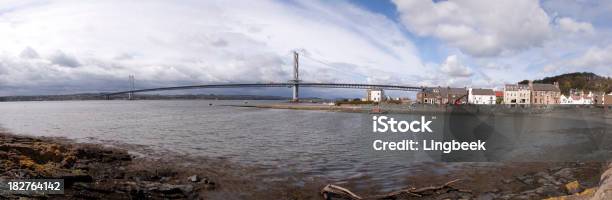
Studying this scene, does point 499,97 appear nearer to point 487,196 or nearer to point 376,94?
point 376,94

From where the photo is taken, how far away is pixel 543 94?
121 metres

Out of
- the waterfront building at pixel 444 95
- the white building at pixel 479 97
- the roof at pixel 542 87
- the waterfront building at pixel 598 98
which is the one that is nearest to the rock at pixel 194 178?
the waterfront building at pixel 444 95

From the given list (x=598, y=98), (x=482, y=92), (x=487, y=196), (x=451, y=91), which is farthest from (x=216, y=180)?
(x=598, y=98)

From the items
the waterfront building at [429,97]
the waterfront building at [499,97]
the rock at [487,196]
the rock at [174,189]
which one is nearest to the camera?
the rock at [487,196]

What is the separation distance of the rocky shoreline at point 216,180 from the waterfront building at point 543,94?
118 meters

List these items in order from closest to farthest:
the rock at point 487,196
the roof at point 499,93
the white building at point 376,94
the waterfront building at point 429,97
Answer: the rock at point 487,196 → the waterfront building at point 429,97 → the roof at point 499,93 → the white building at point 376,94

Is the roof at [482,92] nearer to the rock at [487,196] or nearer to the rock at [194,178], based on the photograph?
the rock at [487,196]

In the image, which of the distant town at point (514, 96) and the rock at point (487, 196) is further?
the distant town at point (514, 96)

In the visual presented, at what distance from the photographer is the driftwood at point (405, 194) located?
11641 mm

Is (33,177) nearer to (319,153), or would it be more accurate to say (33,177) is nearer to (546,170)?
(319,153)

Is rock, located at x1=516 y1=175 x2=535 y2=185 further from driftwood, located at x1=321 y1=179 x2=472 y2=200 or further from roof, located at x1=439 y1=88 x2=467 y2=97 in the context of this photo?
roof, located at x1=439 y1=88 x2=467 y2=97

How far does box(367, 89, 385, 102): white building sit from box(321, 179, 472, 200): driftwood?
132m

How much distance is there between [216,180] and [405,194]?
6647mm

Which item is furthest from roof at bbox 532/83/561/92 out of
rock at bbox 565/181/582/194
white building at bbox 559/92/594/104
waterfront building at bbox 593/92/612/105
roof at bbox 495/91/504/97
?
rock at bbox 565/181/582/194
